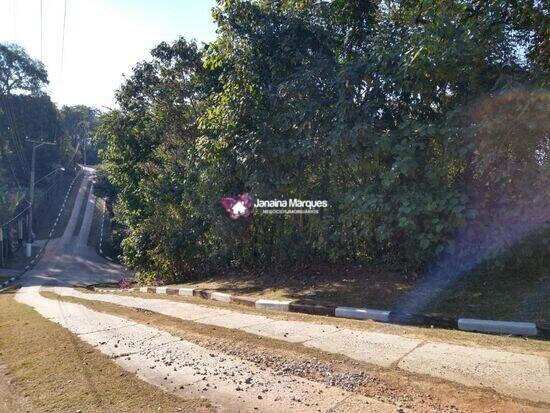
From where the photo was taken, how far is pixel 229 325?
20.5 ft

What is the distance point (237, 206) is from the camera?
10.9 metres

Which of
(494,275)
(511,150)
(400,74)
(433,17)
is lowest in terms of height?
(494,275)

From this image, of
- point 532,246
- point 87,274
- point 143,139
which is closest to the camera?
point 532,246

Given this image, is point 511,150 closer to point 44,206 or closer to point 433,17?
point 433,17

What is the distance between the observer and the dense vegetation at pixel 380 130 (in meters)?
6.50

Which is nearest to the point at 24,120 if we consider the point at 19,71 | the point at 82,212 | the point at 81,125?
the point at 19,71

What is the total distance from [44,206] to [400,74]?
5245 centimetres

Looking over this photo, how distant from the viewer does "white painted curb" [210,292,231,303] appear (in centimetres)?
937

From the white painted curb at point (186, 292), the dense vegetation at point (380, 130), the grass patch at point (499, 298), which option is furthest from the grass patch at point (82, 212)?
the grass patch at point (499, 298)

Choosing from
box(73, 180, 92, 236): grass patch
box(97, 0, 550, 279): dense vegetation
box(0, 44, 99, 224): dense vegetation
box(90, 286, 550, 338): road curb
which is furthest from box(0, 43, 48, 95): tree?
box(90, 286, 550, 338): road curb

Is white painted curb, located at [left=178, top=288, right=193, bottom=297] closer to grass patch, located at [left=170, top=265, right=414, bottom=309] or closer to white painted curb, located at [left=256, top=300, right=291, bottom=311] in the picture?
grass patch, located at [left=170, top=265, right=414, bottom=309]

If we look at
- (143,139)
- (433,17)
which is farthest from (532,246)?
(143,139)

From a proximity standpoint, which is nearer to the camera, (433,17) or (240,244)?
(433,17)

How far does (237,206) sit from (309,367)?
6.95 meters
